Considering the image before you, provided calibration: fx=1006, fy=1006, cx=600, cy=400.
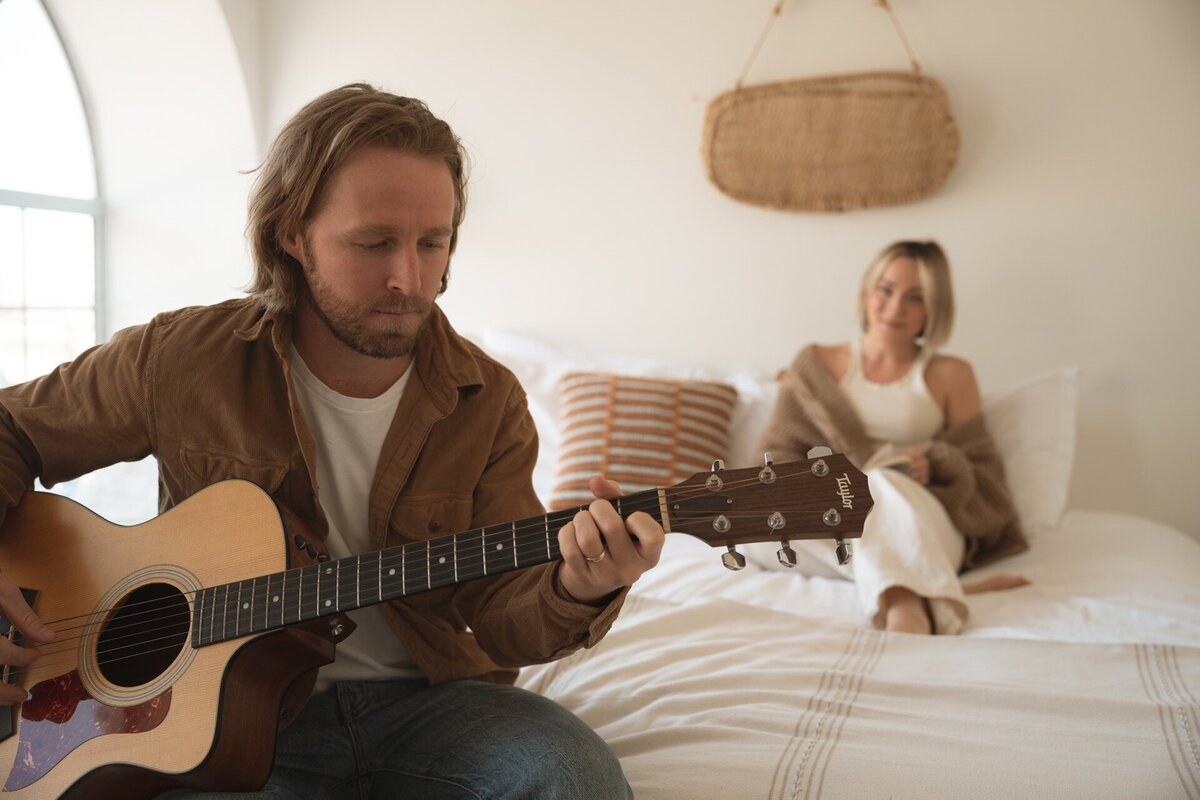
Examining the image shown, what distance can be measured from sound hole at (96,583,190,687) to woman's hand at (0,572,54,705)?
0.07 m

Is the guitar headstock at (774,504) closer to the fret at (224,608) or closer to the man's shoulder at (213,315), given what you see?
the fret at (224,608)

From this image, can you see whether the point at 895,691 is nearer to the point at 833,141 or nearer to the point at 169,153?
the point at 833,141

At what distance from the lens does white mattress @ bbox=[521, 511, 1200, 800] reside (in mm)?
1175

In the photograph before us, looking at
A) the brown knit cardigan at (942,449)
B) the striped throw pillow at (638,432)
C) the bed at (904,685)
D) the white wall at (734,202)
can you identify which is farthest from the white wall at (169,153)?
the bed at (904,685)

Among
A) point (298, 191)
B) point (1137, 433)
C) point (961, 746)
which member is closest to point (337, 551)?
point (298, 191)

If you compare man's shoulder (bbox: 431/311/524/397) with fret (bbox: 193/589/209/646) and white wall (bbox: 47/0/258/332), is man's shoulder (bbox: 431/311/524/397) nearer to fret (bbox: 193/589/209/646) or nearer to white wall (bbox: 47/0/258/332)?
fret (bbox: 193/589/209/646)

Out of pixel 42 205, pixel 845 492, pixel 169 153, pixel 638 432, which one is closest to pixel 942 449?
pixel 638 432

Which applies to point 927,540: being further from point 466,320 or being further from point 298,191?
point 466,320

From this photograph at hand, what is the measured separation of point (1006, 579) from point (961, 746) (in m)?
0.85

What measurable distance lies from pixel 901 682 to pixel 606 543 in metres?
0.64

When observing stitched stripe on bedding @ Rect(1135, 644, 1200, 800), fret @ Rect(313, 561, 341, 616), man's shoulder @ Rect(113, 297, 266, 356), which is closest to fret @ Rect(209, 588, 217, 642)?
fret @ Rect(313, 561, 341, 616)

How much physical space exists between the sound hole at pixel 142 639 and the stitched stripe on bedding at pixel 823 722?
0.70 m

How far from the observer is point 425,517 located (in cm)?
127

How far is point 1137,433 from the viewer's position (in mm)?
2643
